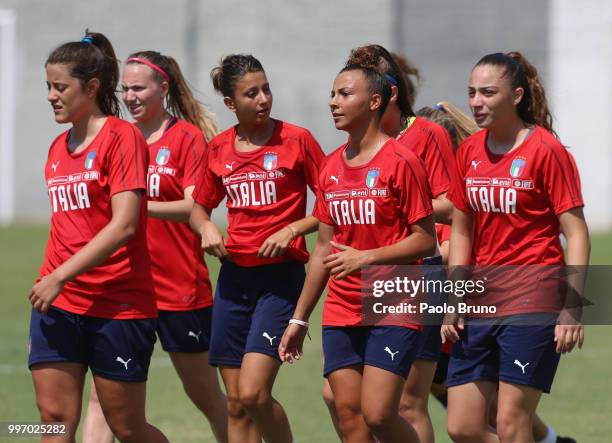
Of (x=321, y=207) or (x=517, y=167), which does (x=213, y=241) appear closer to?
(x=321, y=207)

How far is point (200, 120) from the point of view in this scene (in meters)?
7.44

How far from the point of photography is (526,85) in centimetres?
577

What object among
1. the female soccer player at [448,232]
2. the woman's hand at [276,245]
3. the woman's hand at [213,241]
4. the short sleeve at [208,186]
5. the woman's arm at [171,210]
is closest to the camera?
the woman's hand at [276,245]

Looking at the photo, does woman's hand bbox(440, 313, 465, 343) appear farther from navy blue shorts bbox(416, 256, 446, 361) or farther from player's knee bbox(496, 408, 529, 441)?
player's knee bbox(496, 408, 529, 441)

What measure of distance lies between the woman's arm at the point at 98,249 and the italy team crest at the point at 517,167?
5.61 feet

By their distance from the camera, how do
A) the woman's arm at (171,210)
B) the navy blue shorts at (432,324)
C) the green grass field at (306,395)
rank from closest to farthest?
the navy blue shorts at (432,324)
the woman's arm at (171,210)
the green grass field at (306,395)

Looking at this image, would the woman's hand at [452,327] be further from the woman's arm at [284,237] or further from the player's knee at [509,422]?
the woman's arm at [284,237]

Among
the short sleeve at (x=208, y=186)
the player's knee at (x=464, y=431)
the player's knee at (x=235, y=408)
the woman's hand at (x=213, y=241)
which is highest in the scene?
the short sleeve at (x=208, y=186)

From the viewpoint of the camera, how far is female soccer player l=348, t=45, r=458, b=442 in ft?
20.3

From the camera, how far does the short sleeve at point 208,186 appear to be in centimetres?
645

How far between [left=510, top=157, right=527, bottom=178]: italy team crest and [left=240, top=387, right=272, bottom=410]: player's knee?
1642mm

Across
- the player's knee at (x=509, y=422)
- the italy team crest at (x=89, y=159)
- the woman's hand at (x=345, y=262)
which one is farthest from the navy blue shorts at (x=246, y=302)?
the player's knee at (x=509, y=422)

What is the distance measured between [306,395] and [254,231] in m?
3.50

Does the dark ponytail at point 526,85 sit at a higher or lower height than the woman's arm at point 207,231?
higher
